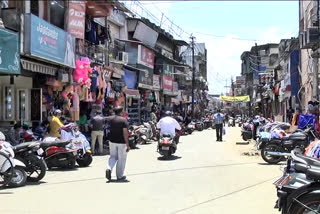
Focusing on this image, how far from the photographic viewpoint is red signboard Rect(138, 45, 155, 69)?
112 feet

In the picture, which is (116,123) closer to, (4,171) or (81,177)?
(81,177)

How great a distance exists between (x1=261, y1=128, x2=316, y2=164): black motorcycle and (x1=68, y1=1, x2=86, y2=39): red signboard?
9632mm

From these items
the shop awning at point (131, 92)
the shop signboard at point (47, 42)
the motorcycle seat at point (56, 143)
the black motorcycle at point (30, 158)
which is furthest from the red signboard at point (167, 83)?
the black motorcycle at point (30, 158)

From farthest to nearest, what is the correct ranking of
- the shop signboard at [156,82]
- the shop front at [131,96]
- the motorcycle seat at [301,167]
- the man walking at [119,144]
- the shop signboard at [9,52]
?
the shop signboard at [156,82] → the shop front at [131,96] → the shop signboard at [9,52] → the man walking at [119,144] → the motorcycle seat at [301,167]

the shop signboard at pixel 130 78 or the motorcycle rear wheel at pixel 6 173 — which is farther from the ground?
the shop signboard at pixel 130 78

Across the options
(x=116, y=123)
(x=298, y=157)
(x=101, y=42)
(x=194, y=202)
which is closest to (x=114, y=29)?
(x=101, y=42)

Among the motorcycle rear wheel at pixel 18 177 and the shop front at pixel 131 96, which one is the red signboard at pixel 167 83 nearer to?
the shop front at pixel 131 96

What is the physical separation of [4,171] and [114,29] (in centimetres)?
2248

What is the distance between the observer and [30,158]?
11094 millimetres

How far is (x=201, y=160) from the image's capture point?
16125mm

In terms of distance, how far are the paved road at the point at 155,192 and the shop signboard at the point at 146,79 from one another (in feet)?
64.2

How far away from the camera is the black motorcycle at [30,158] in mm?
11031

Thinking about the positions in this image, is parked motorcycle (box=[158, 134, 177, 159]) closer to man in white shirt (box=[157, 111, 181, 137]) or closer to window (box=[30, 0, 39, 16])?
man in white shirt (box=[157, 111, 181, 137])

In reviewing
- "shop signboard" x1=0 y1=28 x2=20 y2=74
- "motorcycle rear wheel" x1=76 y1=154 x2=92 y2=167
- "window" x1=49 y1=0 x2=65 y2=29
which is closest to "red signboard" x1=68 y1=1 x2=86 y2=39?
"window" x1=49 y1=0 x2=65 y2=29
